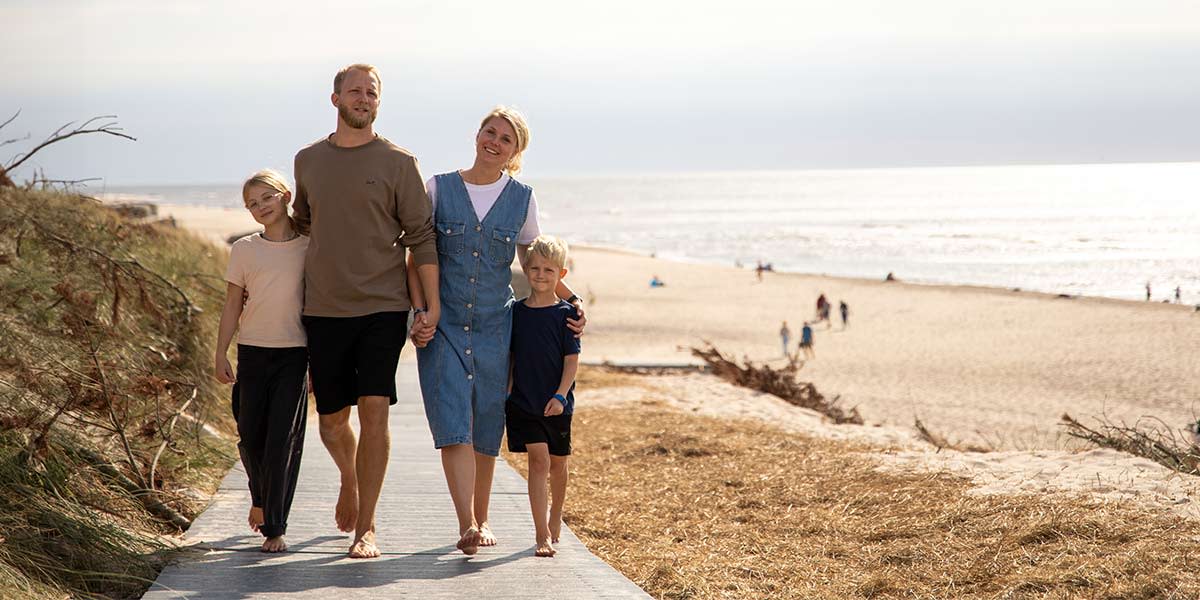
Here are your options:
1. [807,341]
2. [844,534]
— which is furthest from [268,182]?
[807,341]

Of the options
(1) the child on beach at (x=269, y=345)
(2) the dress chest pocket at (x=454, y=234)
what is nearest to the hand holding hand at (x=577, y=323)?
(2) the dress chest pocket at (x=454, y=234)

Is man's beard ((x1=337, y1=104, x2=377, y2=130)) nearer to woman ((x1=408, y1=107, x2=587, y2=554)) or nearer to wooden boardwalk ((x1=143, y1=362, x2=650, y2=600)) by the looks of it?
woman ((x1=408, y1=107, x2=587, y2=554))

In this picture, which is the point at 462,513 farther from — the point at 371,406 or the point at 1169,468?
the point at 1169,468

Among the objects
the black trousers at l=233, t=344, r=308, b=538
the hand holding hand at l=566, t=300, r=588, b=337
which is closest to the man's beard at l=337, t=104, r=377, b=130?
the black trousers at l=233, t=344, r=308, b=538

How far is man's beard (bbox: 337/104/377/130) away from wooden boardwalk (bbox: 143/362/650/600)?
1834mm

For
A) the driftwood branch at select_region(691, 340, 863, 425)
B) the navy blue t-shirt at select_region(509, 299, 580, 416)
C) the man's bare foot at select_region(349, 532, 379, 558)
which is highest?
the navy blue t-shirt at select_region(509, 299, 580, 416)

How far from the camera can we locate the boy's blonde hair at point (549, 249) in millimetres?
4766

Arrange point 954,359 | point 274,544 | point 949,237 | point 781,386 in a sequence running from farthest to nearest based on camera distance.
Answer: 1. point 949,237
2. point 954,359
3. point 781,386
4. point 274,544

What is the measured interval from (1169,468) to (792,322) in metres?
29.3

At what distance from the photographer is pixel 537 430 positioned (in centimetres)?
492

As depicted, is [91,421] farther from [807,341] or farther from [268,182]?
[807,341]

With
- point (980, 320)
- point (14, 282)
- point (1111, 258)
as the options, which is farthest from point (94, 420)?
point (1111, 258)

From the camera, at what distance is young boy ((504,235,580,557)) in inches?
191

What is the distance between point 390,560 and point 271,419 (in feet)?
2.58
